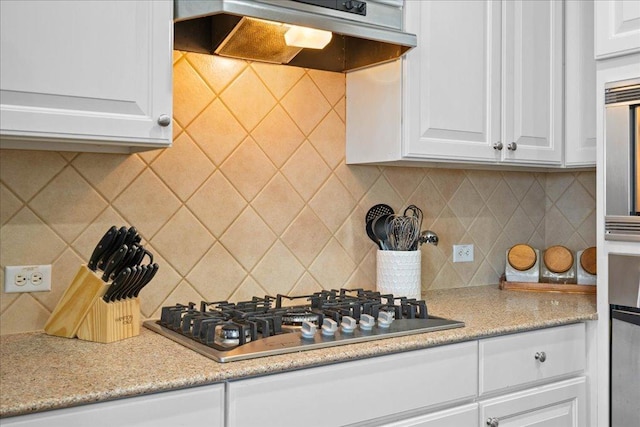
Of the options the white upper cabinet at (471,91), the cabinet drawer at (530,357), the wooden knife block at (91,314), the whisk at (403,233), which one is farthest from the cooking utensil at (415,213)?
A: the wooden knife block at (91,314)

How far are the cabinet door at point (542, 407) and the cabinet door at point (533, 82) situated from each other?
86 centimetres

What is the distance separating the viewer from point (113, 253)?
1.67 meters

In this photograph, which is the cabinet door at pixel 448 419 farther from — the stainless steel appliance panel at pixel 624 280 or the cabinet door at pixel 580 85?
the cabinet door at pixel 580 85

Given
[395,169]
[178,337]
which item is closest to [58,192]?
[178,337]

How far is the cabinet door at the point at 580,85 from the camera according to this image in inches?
98.0

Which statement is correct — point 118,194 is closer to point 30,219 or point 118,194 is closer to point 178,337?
point 30,219

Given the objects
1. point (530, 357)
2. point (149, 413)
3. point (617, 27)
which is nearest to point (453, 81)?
point (617, 27)

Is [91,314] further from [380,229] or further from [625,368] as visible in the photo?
[625,368]

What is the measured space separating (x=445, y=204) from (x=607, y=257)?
730 mm

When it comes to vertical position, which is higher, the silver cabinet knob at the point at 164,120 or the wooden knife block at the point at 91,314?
the silver cabinet knob at the point at 164,120

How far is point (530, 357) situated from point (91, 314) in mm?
1318

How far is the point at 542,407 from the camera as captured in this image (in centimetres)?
203

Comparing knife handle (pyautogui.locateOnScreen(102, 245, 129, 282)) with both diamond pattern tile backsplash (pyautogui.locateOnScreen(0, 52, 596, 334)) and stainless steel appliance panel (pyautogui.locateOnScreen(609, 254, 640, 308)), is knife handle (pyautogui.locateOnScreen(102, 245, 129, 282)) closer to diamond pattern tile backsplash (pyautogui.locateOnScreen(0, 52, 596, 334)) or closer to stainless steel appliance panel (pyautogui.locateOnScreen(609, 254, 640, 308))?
diamond pattern tile backsplash (pyautogui.locateOnScreen(0, 52, 596, 334))

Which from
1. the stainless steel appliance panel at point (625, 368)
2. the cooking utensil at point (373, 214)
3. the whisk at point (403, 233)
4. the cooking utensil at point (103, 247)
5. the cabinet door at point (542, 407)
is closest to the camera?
the cooking utensil at point (103, 247)
